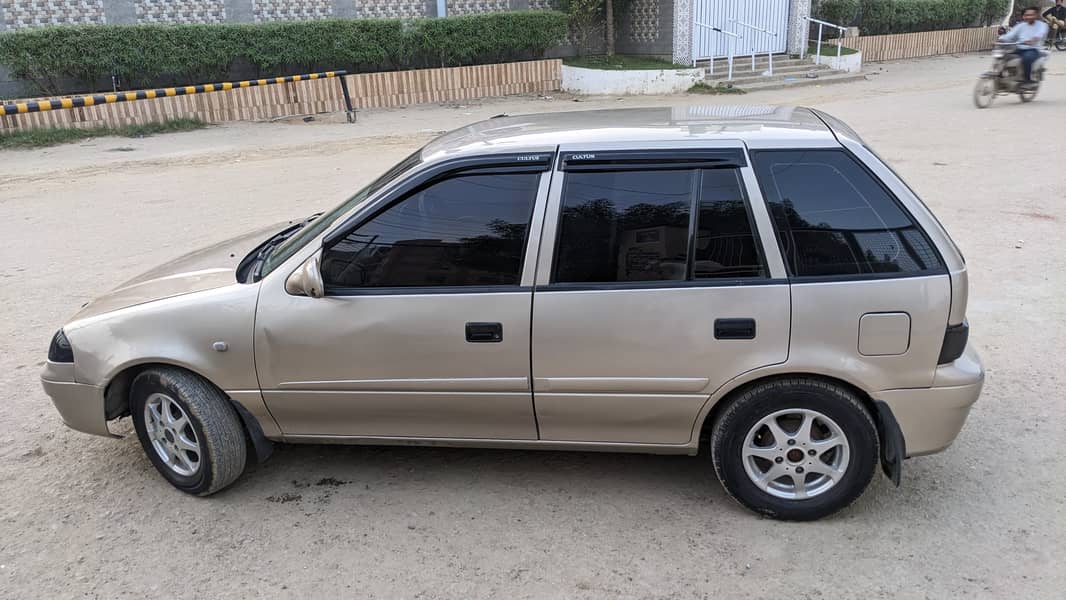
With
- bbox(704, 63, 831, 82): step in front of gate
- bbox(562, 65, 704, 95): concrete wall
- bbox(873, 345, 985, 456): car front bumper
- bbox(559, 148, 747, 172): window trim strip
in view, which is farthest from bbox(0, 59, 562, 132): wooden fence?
bbox(873, 345, 985, 456): car front bumper

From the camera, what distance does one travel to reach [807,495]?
3.56 metres

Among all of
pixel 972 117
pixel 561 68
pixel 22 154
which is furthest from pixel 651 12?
pixel 22 154

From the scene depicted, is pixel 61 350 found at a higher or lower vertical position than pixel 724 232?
lower

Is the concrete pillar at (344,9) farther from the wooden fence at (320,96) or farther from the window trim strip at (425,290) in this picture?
the window trim strip at (425,290)

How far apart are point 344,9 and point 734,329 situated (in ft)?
66.0

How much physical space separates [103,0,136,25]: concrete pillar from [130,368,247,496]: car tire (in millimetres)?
17515

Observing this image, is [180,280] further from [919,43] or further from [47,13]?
[919,43]

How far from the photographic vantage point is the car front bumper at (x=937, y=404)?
3.39m

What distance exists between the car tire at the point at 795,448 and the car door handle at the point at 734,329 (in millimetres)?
244

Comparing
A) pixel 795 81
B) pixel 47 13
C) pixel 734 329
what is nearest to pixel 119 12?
pixel 47 13

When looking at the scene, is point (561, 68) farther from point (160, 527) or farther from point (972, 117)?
point (160, 527)

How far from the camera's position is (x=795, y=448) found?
349cm

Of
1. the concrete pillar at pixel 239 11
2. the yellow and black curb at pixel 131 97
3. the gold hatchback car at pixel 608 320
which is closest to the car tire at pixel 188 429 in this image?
the gold hatchback car at pixel 608 320

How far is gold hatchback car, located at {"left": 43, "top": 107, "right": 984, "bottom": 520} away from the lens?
337 centimetres
